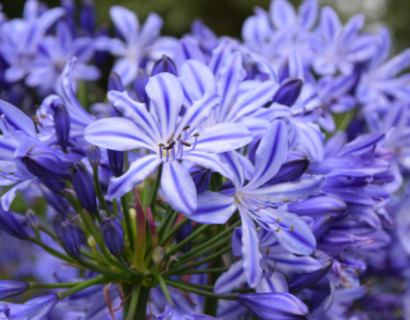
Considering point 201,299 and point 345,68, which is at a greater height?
point 345,68

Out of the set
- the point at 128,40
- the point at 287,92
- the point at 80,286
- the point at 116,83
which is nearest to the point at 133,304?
the point at 80,286

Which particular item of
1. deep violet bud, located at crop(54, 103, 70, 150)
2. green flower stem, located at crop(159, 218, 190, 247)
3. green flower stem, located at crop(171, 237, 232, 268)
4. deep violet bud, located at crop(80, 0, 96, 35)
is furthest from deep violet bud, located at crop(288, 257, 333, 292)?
deep violet bud, located at crop(80, 0, 96, 35)

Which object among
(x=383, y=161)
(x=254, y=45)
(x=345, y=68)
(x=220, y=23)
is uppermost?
(x=220, y=23)

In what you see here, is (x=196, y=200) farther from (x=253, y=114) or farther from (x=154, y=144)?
(x=253, y=114)

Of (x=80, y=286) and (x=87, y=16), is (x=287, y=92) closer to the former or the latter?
(x=80, y=286)

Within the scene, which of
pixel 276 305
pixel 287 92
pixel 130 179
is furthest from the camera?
pixel 287 92

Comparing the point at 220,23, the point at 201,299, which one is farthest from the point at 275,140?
the point at 220,23

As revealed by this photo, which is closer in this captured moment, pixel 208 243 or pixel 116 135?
pixel 116 135
